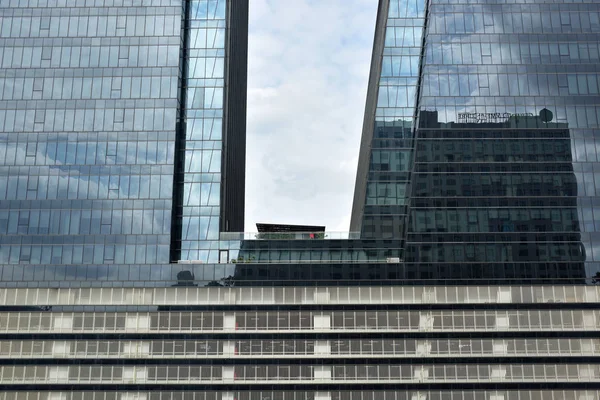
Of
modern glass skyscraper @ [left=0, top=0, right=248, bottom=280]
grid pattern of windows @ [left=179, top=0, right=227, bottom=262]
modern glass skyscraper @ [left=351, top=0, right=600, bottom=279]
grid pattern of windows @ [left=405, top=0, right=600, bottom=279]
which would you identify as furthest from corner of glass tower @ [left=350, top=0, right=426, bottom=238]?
grid pattern of windows @ [left=179, top=0, right=227, bottom=262]

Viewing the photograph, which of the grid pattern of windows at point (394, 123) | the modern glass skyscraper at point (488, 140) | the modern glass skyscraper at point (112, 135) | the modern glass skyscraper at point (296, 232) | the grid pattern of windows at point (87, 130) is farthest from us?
the grid pattern of windows at point (394, 123)

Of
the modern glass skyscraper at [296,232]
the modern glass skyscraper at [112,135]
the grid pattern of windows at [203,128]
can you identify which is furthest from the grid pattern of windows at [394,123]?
the grid pattern of windows at [203,128]

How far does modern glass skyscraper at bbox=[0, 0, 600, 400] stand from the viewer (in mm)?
100938

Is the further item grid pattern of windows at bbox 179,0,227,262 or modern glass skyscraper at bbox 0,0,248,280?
grid pattern of windows at bbox 179,0,227,262

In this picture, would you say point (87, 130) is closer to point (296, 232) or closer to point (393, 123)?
point (296, 232)

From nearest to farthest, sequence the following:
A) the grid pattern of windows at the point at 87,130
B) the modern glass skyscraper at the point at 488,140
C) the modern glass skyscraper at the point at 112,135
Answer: the modern glass skyscraper at the point at 488,140
the modern glass skyscraper at the point at 112,135
the grid pattern of windows at the point at 87,130

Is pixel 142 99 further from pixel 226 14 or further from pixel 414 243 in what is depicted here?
pixel 414 243

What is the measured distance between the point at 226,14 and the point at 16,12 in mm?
34665

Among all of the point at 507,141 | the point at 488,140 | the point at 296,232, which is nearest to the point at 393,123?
the point at 488,140

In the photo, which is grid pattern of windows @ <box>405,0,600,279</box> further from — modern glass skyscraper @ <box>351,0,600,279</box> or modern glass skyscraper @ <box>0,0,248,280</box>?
modern glass skyscraper @ <box>0,0,248,280</box>

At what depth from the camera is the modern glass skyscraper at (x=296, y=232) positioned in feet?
331

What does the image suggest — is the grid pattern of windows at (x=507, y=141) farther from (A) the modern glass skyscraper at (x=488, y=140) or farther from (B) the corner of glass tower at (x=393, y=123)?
(B) the corner of glass tower at (x=393, y=123)

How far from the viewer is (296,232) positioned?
4161 inches

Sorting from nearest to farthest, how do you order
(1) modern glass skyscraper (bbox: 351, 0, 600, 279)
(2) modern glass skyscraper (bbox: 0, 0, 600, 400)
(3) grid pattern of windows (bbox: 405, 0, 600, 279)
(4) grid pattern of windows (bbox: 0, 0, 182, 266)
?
(2) modern glass skyscraper (bbox: 0, 0, 600, 400)
(3) grid pattern of windows (bbox: 405, 0, 600, 279)
(1) modern glass skyscraper (bbox: 351, 0, 600, 279)
(4) grid pattern of windows (bbox: 0, 0, 182, 266)
